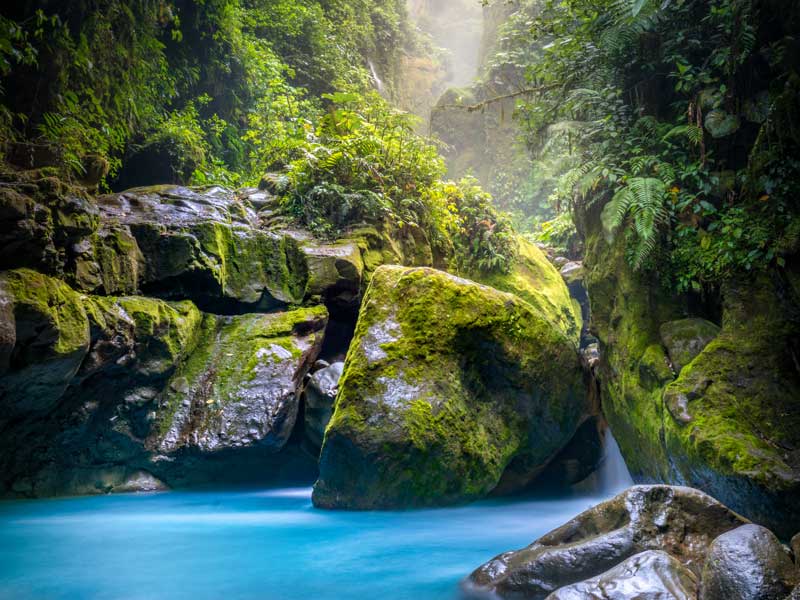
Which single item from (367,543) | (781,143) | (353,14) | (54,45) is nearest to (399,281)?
(367,543)

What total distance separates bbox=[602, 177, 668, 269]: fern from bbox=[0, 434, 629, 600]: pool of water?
292 cm

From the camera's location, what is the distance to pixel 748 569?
2373 mm

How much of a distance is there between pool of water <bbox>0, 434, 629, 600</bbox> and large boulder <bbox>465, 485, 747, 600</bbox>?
17.9 inches

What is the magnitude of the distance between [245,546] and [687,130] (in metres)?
6.16

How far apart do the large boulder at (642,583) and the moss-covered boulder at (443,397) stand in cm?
232

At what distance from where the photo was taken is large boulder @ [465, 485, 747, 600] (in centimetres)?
291

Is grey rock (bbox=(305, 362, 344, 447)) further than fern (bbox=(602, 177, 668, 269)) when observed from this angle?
Yes

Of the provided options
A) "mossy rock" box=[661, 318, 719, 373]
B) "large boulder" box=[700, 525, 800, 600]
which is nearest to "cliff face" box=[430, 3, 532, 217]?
"mossy rock" box=[661, 318, 719, 373]

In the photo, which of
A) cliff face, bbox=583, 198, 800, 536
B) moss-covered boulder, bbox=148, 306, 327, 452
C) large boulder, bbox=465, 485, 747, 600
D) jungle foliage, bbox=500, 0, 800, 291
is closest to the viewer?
large boulder, bbox=465, 485, 747, 600

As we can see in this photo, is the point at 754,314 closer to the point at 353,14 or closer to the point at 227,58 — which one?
the point at 227,58

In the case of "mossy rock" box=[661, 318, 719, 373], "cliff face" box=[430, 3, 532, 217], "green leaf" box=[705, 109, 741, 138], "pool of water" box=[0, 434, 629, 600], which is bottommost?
"pool of water" box=[0, 434, 629, 600]

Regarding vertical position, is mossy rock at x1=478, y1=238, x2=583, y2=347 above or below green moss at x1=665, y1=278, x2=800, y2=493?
above

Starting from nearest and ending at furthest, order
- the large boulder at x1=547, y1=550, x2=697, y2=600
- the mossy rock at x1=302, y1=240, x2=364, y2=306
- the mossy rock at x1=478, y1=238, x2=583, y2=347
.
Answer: the large boulder at x1=547, y1=550, x2=697, y2=600 < the mossy rock at x1=302, y1=240, x2=364, y2=306 < the mossy rock at x1=478, y1=238, x2=583, y2=347

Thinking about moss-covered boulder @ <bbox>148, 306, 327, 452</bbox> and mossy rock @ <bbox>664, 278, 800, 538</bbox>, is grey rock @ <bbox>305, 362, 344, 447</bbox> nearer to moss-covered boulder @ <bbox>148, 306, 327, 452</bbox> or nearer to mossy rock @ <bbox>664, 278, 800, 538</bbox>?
moss-covered boulder @ <bbox>148, 306, 327, 452</bbox>
